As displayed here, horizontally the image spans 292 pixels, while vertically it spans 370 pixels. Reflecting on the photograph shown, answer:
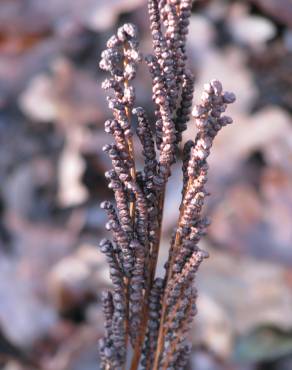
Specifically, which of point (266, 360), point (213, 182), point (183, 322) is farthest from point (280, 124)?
point (183, 322)

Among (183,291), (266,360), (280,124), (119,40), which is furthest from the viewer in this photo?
(280,124)

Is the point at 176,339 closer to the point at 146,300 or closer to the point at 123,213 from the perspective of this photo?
the point at 146,300

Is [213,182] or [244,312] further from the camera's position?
[213,182]

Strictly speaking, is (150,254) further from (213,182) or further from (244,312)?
(213,182)

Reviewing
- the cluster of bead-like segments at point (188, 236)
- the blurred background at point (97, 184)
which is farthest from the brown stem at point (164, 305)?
the blurred background at point (97, 184)

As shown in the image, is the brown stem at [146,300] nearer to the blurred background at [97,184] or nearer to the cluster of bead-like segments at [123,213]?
the cluster of bead-like segments at [123,213]
